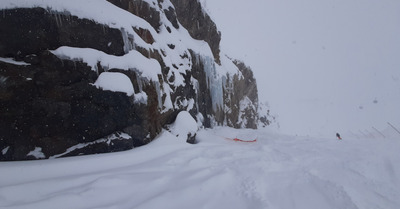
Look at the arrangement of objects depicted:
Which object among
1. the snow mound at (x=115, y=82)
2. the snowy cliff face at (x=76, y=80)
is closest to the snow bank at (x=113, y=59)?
the snowy cliff face at (x=76, y=80)

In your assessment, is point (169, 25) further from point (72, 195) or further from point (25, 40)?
point (72, 195)

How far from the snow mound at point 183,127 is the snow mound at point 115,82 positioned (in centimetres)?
232

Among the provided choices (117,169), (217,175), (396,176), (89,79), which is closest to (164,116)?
(89,79)

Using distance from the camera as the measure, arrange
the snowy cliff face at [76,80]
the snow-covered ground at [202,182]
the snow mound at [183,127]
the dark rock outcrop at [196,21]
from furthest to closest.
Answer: the dark rock outcrop at [196,21], the snow mound at [183,127], the snowy cliff face at [76,80], the snow-covered ground at [202,182]

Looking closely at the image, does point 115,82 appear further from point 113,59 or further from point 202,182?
point 202,182

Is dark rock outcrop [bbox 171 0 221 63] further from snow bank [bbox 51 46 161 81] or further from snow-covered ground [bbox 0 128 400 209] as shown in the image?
snow-covered ground [bbox 0 128 400 209]

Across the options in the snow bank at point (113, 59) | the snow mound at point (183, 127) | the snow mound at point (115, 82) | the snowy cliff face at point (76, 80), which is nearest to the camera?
the snowy cliff face at point (76, 80)

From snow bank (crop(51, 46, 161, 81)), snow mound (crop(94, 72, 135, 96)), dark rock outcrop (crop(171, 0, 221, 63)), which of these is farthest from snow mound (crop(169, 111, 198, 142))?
dark rock outcrop (crop(171, 0, 221, 63))

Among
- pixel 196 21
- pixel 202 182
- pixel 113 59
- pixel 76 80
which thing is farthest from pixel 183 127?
pixel 196 21

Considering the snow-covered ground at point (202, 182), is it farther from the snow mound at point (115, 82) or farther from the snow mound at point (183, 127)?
the snow mound at point (183, 127)

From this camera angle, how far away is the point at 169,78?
314 inches

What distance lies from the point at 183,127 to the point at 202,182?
408cm

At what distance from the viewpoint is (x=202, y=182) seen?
3287 millimetres

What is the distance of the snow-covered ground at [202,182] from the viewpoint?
2584 millimetres
